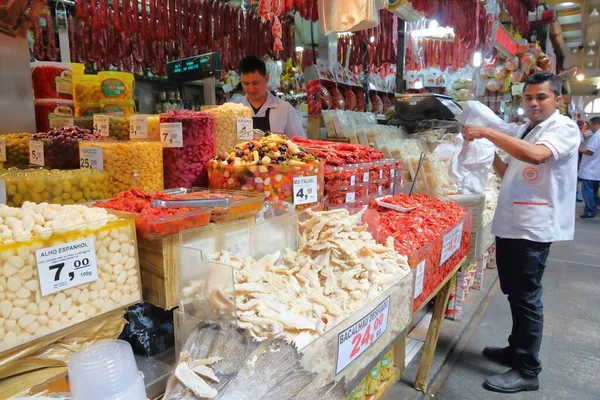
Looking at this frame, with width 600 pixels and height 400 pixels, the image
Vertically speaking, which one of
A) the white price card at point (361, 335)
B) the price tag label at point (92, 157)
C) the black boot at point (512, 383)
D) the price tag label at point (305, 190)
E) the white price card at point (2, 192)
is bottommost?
the black boot at point (512, 383)

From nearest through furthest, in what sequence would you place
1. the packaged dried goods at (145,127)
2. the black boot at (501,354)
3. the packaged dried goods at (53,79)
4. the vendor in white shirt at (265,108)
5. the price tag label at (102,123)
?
the packaged dried goods at (145,127) → the price tag label at (102,123) → the packaged dried goods at (53,79) → the black boot at (501,354) → the vendor in white shirt at (265,108)

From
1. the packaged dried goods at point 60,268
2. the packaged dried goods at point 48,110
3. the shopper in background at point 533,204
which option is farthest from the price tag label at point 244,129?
the shopper in background at point 533,204

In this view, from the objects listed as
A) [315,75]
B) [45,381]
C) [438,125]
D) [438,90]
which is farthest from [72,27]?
[438,90]

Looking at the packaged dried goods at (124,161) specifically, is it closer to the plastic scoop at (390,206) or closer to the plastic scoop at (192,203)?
the plastic scoop at (192,203)

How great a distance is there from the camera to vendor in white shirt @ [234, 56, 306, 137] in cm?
348

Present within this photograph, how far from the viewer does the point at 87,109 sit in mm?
1821

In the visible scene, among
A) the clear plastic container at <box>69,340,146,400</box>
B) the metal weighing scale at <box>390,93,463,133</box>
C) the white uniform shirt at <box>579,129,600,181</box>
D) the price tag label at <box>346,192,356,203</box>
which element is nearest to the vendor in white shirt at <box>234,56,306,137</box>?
the metal weighing scale at <box>390,93,463,133</box>

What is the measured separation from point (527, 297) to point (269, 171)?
1880mm

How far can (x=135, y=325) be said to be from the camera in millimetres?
1094

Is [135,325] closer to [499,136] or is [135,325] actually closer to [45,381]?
[45,381]

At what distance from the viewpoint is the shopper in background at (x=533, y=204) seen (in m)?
2.32

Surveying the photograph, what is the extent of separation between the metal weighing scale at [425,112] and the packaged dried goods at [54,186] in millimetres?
3421

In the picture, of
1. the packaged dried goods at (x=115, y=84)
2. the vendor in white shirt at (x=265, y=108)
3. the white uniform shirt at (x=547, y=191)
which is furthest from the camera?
the vendor in white shirt at (x=265, y=108)

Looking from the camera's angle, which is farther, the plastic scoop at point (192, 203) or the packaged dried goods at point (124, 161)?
the packaged dried goods at point (124, 161)
